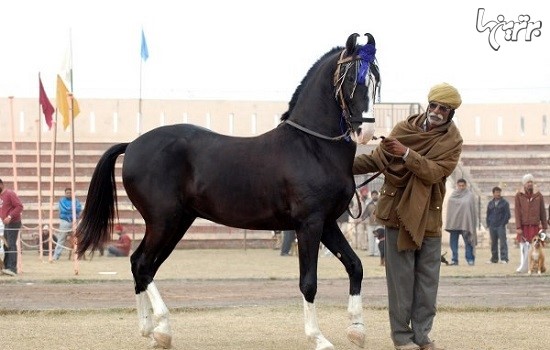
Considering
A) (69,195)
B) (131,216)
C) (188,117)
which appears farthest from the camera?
(188,117)

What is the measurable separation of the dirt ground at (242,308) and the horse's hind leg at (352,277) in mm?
659

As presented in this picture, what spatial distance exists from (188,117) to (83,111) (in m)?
3.71

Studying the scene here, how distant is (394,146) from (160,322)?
251 cm

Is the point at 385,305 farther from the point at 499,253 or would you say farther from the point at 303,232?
the point at 499,253

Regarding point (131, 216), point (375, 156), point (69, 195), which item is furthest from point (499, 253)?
point (375, 156)

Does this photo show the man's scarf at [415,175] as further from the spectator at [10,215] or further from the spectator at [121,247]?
the spectator at [121,247]

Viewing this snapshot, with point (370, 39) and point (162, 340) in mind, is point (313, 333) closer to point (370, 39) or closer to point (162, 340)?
point (162, 340)

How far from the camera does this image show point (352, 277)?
33.7 feet

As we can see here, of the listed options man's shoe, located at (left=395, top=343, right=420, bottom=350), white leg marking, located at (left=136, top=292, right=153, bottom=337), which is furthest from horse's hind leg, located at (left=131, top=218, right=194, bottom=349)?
man's shoe, located at (left=395, top=343, right=420, bottom=350)

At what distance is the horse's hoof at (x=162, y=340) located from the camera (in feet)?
34.3

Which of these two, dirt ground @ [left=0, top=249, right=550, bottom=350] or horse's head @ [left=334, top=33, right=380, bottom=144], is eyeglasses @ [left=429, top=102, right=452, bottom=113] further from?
dirt ground @ [left=0, top=249, right=550, bottom=350]

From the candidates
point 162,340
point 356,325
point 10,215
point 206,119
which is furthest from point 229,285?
point 206,119

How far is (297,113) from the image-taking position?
10.4 metres

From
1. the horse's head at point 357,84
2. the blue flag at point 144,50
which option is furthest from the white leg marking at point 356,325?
the blue flag at point 144,50
